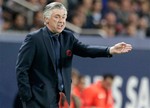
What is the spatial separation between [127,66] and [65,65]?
6263mm

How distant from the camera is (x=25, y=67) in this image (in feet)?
21.2

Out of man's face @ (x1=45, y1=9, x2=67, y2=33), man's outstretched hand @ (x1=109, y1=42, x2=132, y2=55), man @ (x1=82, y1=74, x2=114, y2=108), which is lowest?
man @ (x1=82, y1=74, x2=114, y2=108)

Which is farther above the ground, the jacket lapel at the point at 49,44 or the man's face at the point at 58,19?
the man's face at the point at 58,19

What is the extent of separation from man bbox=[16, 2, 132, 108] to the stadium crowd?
5.81 meters

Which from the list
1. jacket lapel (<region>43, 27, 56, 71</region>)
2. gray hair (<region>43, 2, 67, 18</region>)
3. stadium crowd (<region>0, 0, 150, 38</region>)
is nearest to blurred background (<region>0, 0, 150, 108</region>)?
stadium crowd (<region>0, 0, 150, 38</region>)

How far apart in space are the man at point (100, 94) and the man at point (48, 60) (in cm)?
470

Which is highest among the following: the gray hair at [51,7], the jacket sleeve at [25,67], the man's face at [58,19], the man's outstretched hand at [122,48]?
the gray hair at [51,7]

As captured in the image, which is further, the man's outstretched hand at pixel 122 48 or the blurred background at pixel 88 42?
the blurred background at pixel 88 42

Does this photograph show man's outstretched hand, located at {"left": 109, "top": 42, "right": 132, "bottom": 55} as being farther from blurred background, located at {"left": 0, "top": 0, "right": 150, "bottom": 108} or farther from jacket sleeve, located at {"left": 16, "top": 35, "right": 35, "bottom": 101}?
blurred background, located at {"left": 0, "top": 0, "right": 150, "bottom": 108}

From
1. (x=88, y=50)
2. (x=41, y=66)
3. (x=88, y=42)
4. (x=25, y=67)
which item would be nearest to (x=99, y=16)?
(x=88, y=42)

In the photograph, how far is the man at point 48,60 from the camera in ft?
21.3

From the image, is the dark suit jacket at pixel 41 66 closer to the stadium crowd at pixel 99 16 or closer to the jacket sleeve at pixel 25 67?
the jacket sleeve at pixel 25 67

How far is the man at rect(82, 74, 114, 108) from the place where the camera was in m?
11.4

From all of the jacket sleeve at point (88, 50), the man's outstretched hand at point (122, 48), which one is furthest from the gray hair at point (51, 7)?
the man's outstretched hand at point (122, 48)
